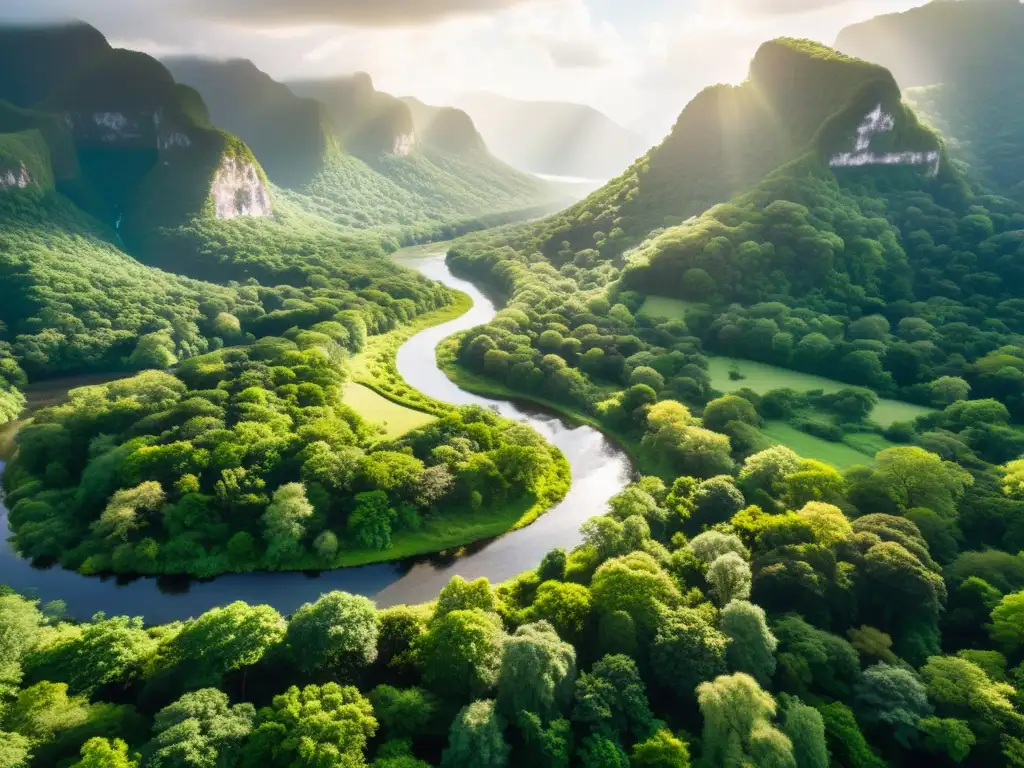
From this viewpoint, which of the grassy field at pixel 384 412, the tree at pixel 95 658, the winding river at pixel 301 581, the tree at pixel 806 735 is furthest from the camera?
the grassy field at pixel 384 412

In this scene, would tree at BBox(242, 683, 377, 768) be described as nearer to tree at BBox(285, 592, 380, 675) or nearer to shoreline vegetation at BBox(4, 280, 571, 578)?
tree at BBox(285, 592, 380, 675)

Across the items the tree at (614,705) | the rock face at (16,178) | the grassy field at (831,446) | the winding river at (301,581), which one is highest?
the rock face at (16,178)

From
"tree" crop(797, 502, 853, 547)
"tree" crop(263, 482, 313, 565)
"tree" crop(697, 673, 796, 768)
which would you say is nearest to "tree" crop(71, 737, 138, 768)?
"tree" crop(263, 482, 313, 565)

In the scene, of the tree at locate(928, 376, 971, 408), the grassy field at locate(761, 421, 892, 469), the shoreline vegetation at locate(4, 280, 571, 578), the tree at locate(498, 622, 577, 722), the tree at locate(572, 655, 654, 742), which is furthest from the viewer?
the tree at locate(928, 376, 971, 408)

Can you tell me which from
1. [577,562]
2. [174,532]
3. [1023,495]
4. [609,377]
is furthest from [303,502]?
[1023,495]

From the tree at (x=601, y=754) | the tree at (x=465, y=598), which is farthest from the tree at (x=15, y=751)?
the tree at (x=601, y=754)

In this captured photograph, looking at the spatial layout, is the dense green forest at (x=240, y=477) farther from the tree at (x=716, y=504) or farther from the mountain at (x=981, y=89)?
the mountain at (x=981, y=89)

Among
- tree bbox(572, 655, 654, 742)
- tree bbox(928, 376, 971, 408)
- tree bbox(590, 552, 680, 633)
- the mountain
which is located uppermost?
the mountain
